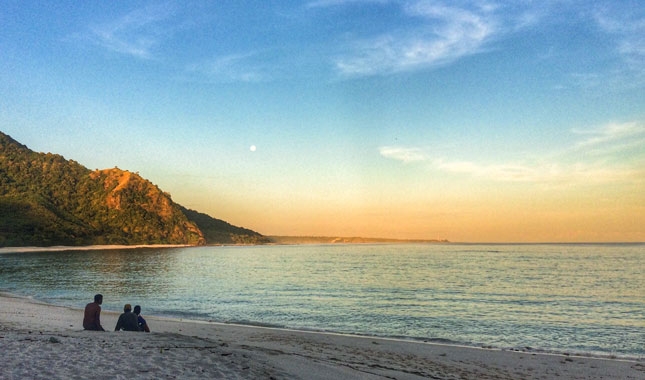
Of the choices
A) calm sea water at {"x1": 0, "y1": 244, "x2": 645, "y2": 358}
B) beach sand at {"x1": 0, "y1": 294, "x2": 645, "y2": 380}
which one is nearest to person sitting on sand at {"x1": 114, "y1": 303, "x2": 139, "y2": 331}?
beach sand at {"x1": 0, "y1": 294, "x2": 645, "y2": 380}

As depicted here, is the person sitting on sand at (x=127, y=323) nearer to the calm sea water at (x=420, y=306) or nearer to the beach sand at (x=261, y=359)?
the beach sand at (x=261, y=359)

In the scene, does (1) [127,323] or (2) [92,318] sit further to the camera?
(2) [92,318]

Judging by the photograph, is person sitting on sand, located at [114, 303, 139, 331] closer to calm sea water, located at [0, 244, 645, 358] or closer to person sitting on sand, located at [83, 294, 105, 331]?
person sitting on sand, located at [83, 294, 105, 331]

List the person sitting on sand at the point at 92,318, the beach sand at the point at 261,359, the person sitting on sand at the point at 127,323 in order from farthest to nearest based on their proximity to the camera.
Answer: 1. the person sitting on sand at the point at 92,318
2. the person sitting on sand at the point at 127,323
3. the beach sand at the point at 261,359

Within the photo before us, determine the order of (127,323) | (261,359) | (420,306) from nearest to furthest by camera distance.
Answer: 1. (261,359)
2. (127,323)
3. (420,306)

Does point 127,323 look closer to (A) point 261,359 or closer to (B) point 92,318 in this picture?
(B) point 92,318

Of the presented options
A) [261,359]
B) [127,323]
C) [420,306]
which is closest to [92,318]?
[127,323]

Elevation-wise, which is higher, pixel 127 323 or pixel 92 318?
pixel 92 318

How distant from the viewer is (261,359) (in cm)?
1375

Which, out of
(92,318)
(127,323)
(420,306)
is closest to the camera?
(127,323)

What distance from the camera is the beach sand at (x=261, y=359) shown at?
10.8m

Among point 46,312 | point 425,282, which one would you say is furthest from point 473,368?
point 425,282

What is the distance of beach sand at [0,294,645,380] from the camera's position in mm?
10789

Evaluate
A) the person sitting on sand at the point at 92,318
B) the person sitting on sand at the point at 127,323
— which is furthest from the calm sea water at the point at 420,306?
the person sitting on sand at the point at 92,318
